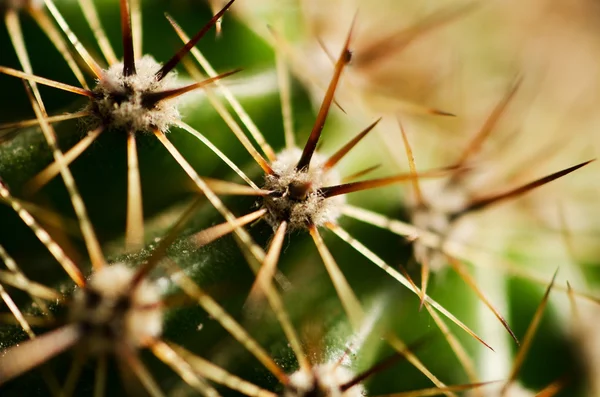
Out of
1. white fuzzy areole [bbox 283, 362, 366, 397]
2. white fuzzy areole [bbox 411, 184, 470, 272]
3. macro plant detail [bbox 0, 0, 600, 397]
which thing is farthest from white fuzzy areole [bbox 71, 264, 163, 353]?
white fuzzy areole [bbox 411, 184, 470, 272]

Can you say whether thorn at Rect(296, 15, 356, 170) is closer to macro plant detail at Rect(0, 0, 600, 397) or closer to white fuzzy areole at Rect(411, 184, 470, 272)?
macro plant detail at Rect(0, 0, 600, 397)

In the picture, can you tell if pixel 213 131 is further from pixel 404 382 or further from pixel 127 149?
pixel 404 382

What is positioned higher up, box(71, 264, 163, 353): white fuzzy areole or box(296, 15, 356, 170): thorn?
box(296, 15, 356, 170): thorn

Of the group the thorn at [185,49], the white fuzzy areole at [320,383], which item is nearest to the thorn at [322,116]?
the thorn at [185,49]

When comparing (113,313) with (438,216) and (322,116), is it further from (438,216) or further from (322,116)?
(438,216)

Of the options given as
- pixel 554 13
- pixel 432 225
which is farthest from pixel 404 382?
pixel 554 13

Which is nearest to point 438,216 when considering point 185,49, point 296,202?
point 296,202

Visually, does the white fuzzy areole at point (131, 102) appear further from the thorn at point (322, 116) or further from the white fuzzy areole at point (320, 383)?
the white fuzzy areole at point (320, 383)
